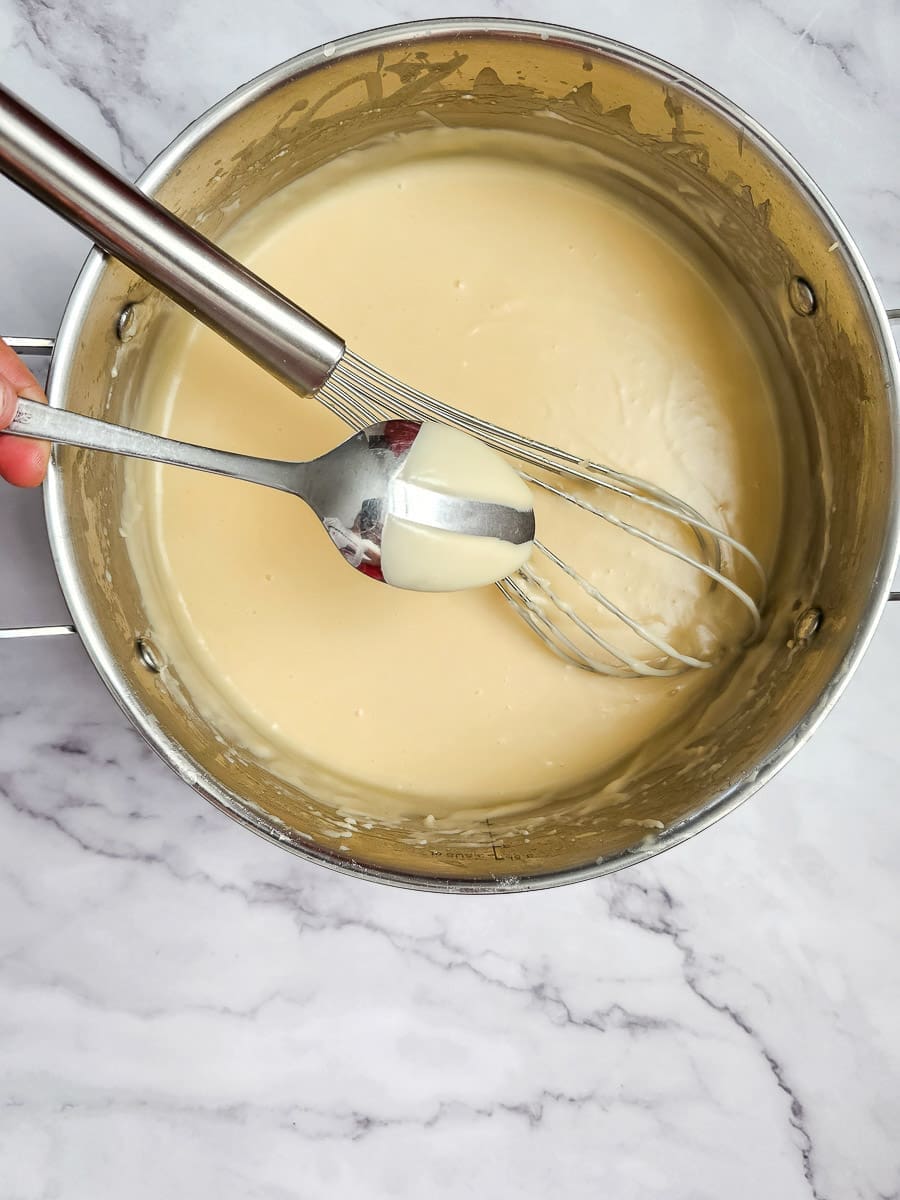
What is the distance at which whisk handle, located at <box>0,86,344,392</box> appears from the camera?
2.00 ft

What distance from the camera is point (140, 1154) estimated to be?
2.96ft

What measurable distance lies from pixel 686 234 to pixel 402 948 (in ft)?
2.44

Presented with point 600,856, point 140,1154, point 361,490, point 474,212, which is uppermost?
point 474,212

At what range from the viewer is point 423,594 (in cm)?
87

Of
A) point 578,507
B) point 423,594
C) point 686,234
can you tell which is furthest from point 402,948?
point 686,234

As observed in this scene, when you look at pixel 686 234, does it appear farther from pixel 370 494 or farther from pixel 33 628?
pixel 33 628

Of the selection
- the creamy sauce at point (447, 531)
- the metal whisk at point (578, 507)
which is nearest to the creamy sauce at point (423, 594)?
the metal whisk at point (578, 507)

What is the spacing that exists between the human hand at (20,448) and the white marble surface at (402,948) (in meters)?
0.14

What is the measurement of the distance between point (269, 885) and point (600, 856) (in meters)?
0.34

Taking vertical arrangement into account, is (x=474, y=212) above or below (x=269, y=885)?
above

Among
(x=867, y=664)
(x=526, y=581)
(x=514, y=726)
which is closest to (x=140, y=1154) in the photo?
(x=514, y=726)

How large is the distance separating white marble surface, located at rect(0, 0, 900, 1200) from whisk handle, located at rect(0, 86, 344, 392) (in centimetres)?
26

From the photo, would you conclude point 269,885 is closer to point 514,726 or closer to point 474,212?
point 514,726

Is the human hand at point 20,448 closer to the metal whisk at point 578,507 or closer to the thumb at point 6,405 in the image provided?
the thumb at point 6,405
